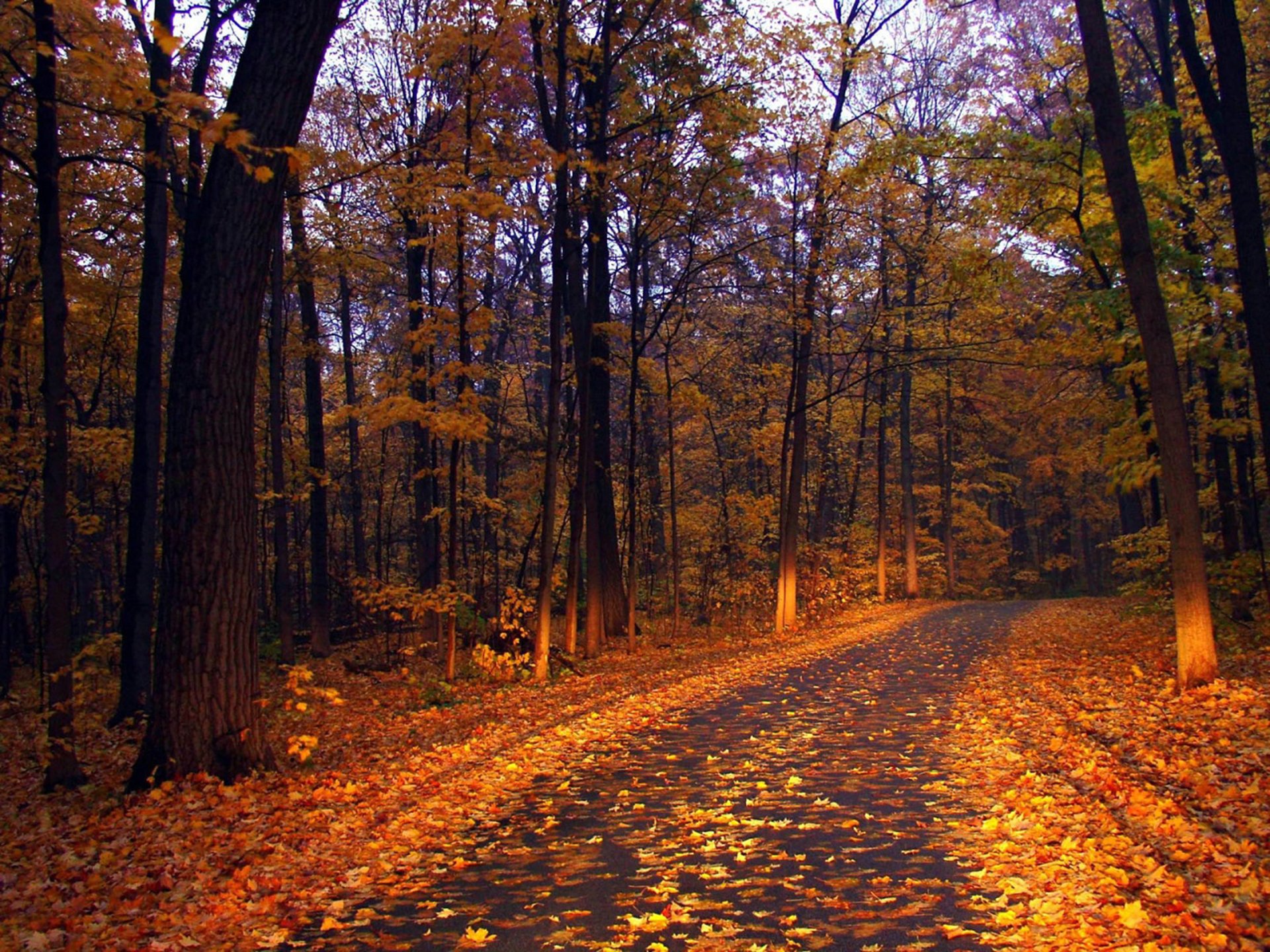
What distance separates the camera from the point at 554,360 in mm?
13086

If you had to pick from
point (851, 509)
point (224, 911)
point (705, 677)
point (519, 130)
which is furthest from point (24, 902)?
point (851, 509)

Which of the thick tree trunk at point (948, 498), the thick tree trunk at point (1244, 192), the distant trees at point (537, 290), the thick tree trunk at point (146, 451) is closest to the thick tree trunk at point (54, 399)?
the distant trees at point (537, 290)

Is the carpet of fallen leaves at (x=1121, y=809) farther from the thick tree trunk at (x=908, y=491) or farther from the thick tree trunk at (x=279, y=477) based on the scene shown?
the thick tree trunk at (x=908, y=491)

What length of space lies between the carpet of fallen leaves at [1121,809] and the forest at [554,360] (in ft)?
0.22

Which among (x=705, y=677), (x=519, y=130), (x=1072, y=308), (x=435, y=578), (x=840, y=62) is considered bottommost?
(x=705, y=677)

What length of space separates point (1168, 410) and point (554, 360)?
808cm

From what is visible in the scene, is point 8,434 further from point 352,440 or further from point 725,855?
point 352,440

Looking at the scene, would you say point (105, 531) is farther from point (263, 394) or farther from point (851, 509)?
point (851, 509)

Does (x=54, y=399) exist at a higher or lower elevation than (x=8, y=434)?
lower

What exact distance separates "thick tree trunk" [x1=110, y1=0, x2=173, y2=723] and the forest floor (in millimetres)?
996

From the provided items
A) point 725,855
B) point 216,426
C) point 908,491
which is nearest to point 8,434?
point 216,426

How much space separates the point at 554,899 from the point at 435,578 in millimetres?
13475

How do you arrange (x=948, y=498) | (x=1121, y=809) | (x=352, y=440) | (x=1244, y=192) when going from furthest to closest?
(x=948, y=498), (x=352, y=440), (x=1244, y=192), (x=1121, y=809)

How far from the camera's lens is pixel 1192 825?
4.84 meters
